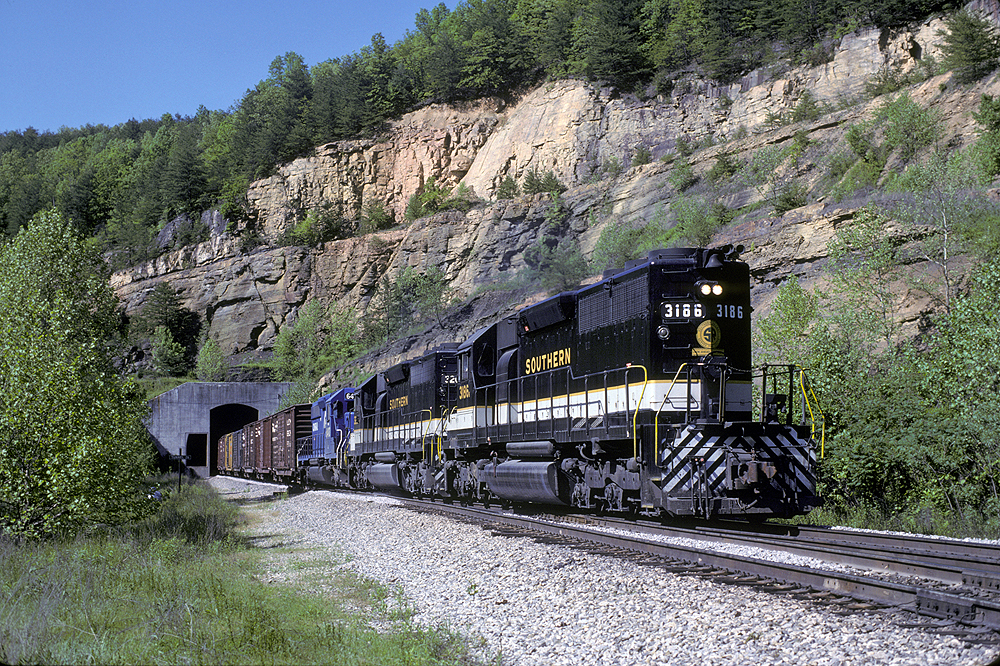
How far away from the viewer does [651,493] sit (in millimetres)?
11094

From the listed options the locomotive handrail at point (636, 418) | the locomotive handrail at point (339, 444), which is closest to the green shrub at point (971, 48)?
Answer: the locomotive handrail at point (339, 444)

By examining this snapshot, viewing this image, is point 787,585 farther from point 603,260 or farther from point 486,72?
point 486,72

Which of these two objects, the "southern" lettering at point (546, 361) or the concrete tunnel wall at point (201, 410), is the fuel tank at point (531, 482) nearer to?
the "southern" lettering at point (546, 361)

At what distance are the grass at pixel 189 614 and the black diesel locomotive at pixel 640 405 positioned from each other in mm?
4466

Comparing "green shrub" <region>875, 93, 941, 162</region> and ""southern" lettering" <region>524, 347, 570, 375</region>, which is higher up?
"green shrub" <region>875, 93, 941, 162</region>

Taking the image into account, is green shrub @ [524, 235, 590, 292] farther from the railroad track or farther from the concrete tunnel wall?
the railroad track

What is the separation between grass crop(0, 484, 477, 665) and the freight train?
4.46 meters

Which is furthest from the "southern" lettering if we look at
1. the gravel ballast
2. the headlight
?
the gravel ballast

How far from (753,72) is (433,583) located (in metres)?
54.5

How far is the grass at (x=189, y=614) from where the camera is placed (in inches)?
223

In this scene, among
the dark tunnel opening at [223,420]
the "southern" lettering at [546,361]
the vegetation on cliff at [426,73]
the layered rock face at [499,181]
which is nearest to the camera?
the "southern" lettering at [546,361]

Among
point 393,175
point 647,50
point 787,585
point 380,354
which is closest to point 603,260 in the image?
point 380,354

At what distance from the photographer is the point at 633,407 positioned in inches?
466

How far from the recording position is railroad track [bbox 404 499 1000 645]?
5.90 metres
